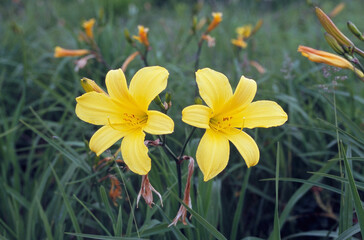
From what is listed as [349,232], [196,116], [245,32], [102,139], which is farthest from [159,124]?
[245,32]

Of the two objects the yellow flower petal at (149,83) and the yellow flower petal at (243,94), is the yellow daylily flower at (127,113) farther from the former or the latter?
the yellow flower petal at (243,94)

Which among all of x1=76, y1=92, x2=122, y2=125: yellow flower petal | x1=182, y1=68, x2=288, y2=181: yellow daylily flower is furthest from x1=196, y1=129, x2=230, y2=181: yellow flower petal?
x1=76, y1=92, x2=122, y2=125: yellow flower petal

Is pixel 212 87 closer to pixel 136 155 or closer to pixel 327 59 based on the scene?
pixel 136 155

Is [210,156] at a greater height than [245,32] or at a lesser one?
lesser

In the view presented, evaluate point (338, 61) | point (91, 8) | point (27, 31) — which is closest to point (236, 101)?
point (338, 61)

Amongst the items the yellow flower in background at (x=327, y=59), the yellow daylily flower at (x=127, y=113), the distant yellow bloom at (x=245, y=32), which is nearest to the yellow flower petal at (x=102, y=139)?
the yellow daylily flower at (x=127, y=113)

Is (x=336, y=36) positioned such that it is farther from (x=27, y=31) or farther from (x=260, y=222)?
(x=27, y=31)

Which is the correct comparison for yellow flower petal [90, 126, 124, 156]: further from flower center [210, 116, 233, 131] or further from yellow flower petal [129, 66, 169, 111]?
flower center [210, 116, 233, 131]

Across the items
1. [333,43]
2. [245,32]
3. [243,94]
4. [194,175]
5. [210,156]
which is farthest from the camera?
[245,32]
